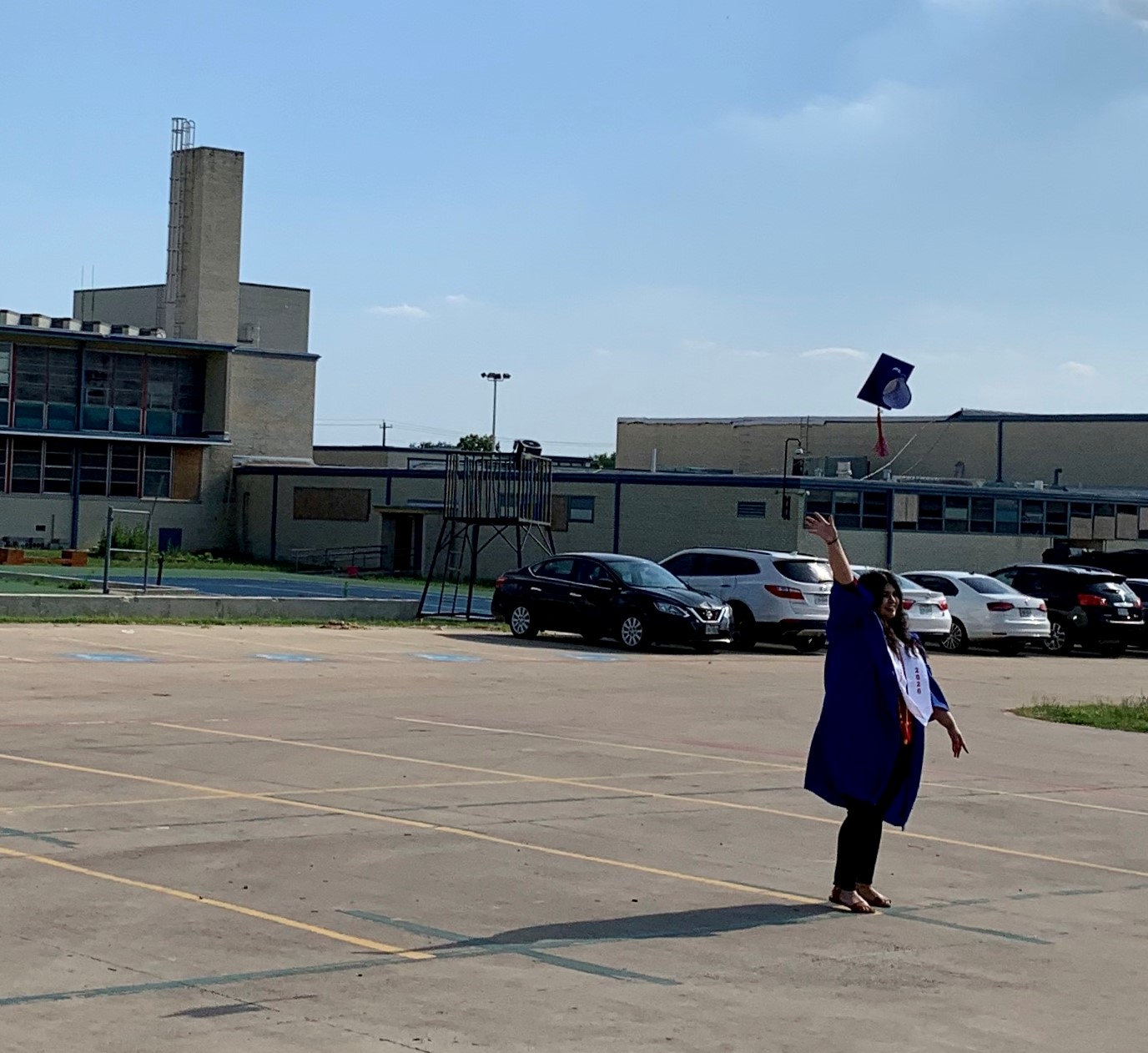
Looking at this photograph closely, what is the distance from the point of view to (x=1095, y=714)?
70.4ft

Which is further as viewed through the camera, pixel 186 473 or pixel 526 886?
pixel 186 473

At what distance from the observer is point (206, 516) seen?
6850cm

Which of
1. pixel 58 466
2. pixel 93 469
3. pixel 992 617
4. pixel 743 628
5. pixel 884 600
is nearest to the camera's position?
pixel 884 600

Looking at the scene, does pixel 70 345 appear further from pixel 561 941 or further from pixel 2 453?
pixel 561 941

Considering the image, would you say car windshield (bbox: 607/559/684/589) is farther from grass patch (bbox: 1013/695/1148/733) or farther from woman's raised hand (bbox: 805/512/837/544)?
woman's raised hand (bbox: 805/512/837/544)

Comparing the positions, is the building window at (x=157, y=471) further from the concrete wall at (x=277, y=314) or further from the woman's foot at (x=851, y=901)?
the woman's foot at (x=851, y=901)

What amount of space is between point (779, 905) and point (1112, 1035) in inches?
101

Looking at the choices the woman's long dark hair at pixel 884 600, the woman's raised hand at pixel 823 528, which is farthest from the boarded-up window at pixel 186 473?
the woman's long dark hair at pixel 884 600

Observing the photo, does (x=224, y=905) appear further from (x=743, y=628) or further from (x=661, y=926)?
(x=743, y=628)

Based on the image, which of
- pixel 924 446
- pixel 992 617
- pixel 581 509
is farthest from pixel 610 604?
pixel 924 446

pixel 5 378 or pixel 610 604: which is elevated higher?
pixel 5 378

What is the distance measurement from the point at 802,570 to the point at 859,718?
23.7m

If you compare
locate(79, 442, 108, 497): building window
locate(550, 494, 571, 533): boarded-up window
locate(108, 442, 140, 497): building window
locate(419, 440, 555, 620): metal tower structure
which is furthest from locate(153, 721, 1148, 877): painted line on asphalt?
locate(108, 442, 140, 497): building window

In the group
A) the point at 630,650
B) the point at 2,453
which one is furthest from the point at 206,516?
the point at 630,650
